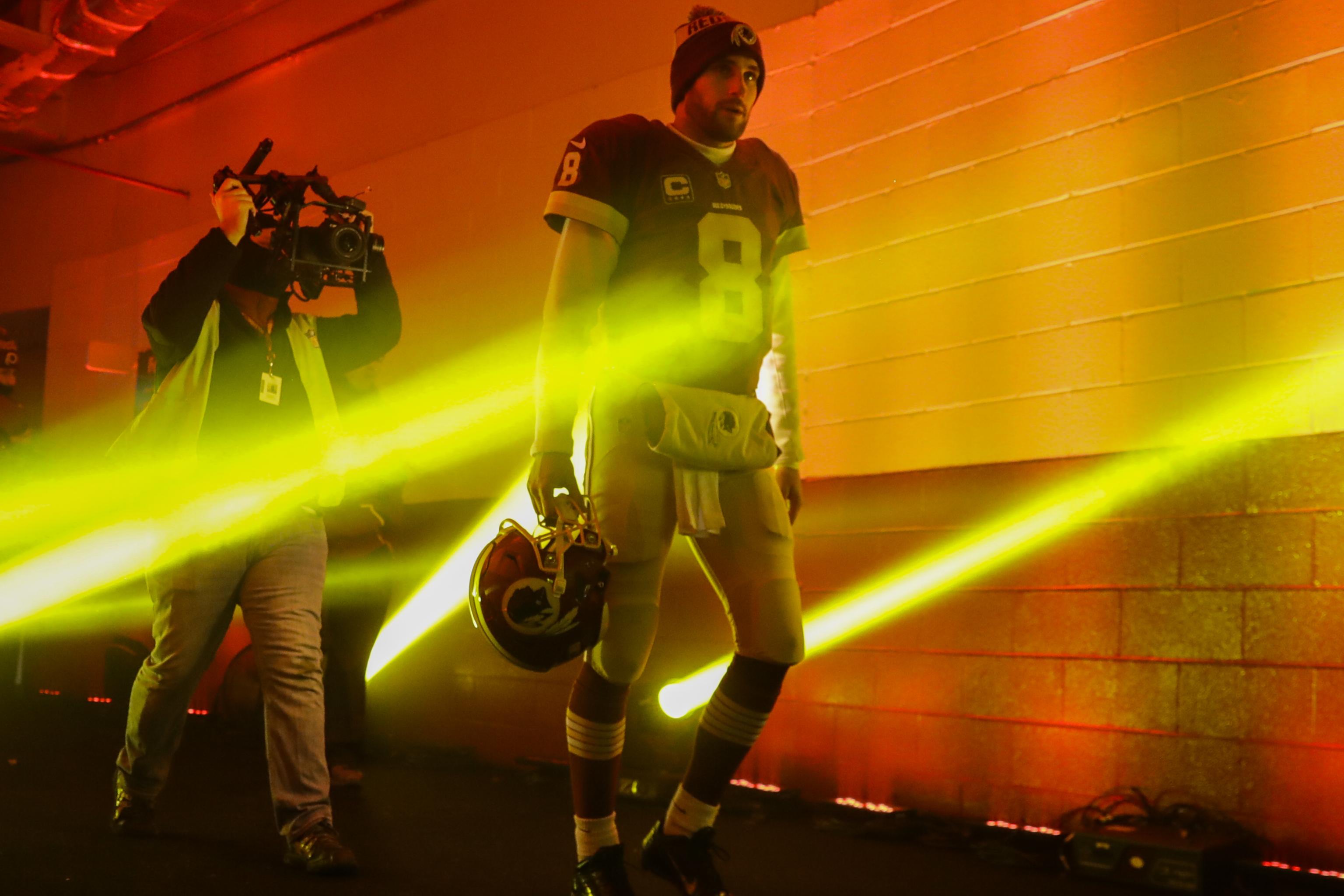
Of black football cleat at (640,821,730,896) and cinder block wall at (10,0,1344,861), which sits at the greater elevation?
cinder block wall at (10,0,1344,861)

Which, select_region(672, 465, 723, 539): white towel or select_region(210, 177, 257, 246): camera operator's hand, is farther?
select_region(210, 177, 257, 246): camera operator's hand

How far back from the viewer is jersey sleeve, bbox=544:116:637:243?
7.36ft

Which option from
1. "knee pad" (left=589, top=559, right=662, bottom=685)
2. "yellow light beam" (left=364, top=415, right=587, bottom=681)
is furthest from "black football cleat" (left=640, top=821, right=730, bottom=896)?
"yellow light beam" (left=364, top=415, right=587, bottom=681)

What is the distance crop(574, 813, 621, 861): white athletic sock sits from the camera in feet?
7.29

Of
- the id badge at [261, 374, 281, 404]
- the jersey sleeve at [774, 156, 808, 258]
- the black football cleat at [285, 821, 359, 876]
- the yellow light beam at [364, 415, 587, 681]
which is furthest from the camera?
the yellow light beam at [364, 415, 587, 681]

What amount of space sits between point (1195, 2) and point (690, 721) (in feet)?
8.83

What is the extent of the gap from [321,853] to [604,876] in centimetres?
84

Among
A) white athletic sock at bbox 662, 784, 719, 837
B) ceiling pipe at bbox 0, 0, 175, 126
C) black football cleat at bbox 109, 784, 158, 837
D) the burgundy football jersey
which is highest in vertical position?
ceiling pipe at bbox 0, 0, 175, 126

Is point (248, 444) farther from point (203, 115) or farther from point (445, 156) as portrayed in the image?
point (203, 115)

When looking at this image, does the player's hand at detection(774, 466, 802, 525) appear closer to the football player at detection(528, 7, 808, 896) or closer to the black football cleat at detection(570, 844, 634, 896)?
the football player at detection(528, 7, 808, 896)

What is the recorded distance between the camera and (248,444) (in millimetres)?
2842

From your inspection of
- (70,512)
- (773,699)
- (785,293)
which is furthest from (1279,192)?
(70,512)

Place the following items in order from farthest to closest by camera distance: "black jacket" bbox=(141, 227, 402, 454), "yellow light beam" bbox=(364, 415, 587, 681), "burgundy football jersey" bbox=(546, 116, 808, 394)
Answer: "yellow light beam" bbox=(364, 415, 587, 681)
"black jacket" bbox=(141, 227, 402, 454)
"burgundy football jersey" bbox=(546, 116, 808, 394)

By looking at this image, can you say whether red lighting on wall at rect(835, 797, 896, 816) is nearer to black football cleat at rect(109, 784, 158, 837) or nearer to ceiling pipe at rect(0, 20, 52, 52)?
black football cleat at rect(109, 784, 158, 837)
